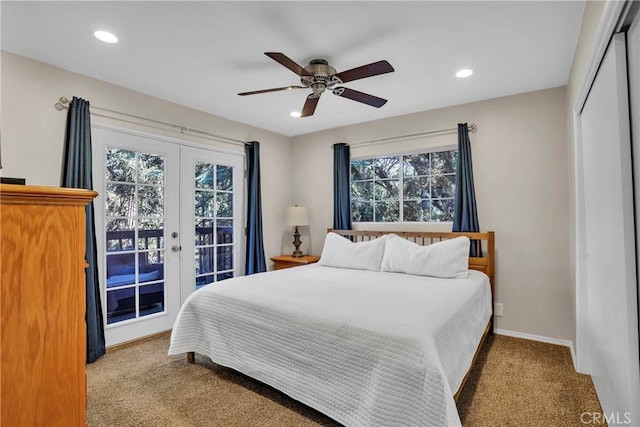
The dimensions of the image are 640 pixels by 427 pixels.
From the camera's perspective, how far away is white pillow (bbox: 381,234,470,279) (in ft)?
9.81

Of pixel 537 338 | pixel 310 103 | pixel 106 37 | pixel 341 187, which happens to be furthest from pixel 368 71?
pixel 537 338

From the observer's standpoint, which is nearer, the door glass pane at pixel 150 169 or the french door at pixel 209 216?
the door glass pane at pixel 150 169

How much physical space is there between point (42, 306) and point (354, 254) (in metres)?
2.89

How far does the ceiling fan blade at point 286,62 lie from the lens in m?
1.99

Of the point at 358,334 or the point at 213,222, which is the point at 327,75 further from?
the point at 213,222

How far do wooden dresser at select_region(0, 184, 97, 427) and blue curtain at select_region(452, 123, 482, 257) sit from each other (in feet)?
10.9

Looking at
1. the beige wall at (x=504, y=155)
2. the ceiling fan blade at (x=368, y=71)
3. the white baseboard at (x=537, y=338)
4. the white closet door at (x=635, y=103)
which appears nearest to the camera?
the white closet door at (x=635, y=103)

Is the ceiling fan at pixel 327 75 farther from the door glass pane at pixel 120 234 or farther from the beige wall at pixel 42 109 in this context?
the door glass pane at pixel 120 234

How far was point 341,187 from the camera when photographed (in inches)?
170

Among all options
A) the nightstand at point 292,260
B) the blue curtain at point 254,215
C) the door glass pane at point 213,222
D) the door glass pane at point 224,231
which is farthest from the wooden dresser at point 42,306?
the nightstand at point 292,260

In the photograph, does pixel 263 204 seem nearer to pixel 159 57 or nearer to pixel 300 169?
pixel 300 169

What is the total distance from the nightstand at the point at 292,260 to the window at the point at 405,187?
81cm

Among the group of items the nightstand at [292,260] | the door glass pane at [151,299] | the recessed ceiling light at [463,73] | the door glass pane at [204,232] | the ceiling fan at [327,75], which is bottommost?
the door glass pane at [151,299]

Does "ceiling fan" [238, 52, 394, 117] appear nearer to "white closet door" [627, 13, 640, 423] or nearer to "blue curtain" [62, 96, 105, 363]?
"white closet door" [627, 13, 640, 423]
